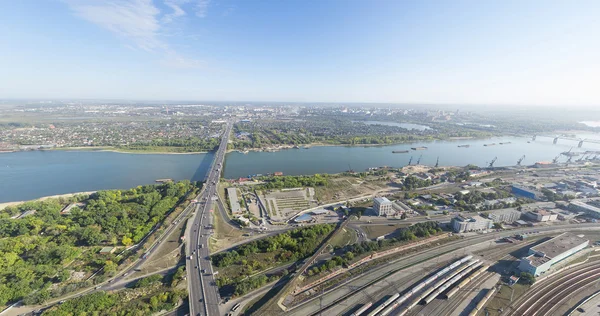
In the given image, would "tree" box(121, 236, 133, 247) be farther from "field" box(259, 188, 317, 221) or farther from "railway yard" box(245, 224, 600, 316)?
"railway yard" box(245, 224, 600, 316)

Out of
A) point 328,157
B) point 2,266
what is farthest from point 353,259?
point 328,157

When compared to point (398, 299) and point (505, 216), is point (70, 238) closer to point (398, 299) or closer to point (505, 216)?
point (398, 299)

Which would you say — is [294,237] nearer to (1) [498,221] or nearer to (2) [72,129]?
(1) [498,221]

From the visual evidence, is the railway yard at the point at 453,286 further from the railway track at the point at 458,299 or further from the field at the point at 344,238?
the field at the point at 344,238

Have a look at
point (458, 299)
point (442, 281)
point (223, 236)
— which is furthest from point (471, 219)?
point (223, 236)

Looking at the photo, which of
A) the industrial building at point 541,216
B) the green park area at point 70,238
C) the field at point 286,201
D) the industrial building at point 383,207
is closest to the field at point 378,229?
the industrial building at point 383,207

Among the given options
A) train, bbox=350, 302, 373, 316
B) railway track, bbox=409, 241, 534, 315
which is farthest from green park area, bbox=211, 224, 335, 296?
railway track, bbox=409, 241, 534, 315
